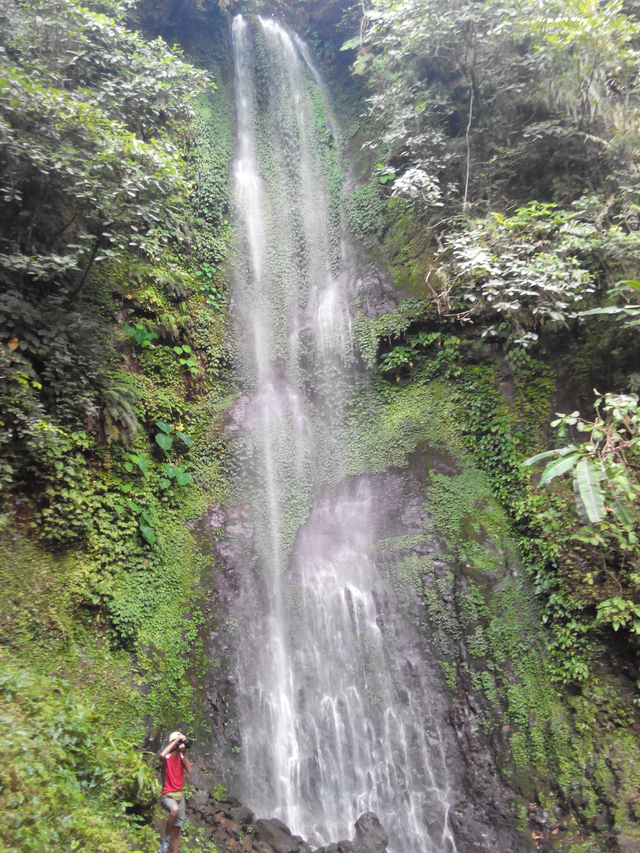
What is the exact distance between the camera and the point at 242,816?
241 inches

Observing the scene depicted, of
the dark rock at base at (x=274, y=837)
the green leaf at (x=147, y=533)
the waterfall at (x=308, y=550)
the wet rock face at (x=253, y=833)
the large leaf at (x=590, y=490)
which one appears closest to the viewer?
the large leaf at (x=590, y=490)

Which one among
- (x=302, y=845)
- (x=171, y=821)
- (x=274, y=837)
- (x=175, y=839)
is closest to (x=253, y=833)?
(x=274, y=837)

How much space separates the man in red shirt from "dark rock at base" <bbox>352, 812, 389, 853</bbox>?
252 cm

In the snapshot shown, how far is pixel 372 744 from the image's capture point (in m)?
7.29

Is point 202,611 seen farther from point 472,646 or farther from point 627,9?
point 627,9

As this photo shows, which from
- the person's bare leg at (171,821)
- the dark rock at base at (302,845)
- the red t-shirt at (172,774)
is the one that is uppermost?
the red t-shirt at (172,774)

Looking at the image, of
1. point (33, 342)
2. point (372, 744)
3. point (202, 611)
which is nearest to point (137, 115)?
point (33, 342)

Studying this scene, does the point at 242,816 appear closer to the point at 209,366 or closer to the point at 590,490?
the point at 590,490

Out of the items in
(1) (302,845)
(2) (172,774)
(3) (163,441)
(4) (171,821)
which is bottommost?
(1) (302,845)

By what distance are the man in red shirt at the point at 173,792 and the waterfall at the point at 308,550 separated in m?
2.21

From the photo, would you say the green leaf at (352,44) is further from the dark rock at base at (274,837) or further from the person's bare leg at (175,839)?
the dark rock at base at (274,837)

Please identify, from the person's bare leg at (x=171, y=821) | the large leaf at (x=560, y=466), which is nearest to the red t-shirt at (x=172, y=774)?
the person's bare leg at (x=171, y=821)

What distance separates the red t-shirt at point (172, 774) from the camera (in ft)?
16.5

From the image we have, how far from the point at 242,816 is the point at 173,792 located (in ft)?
5.52
